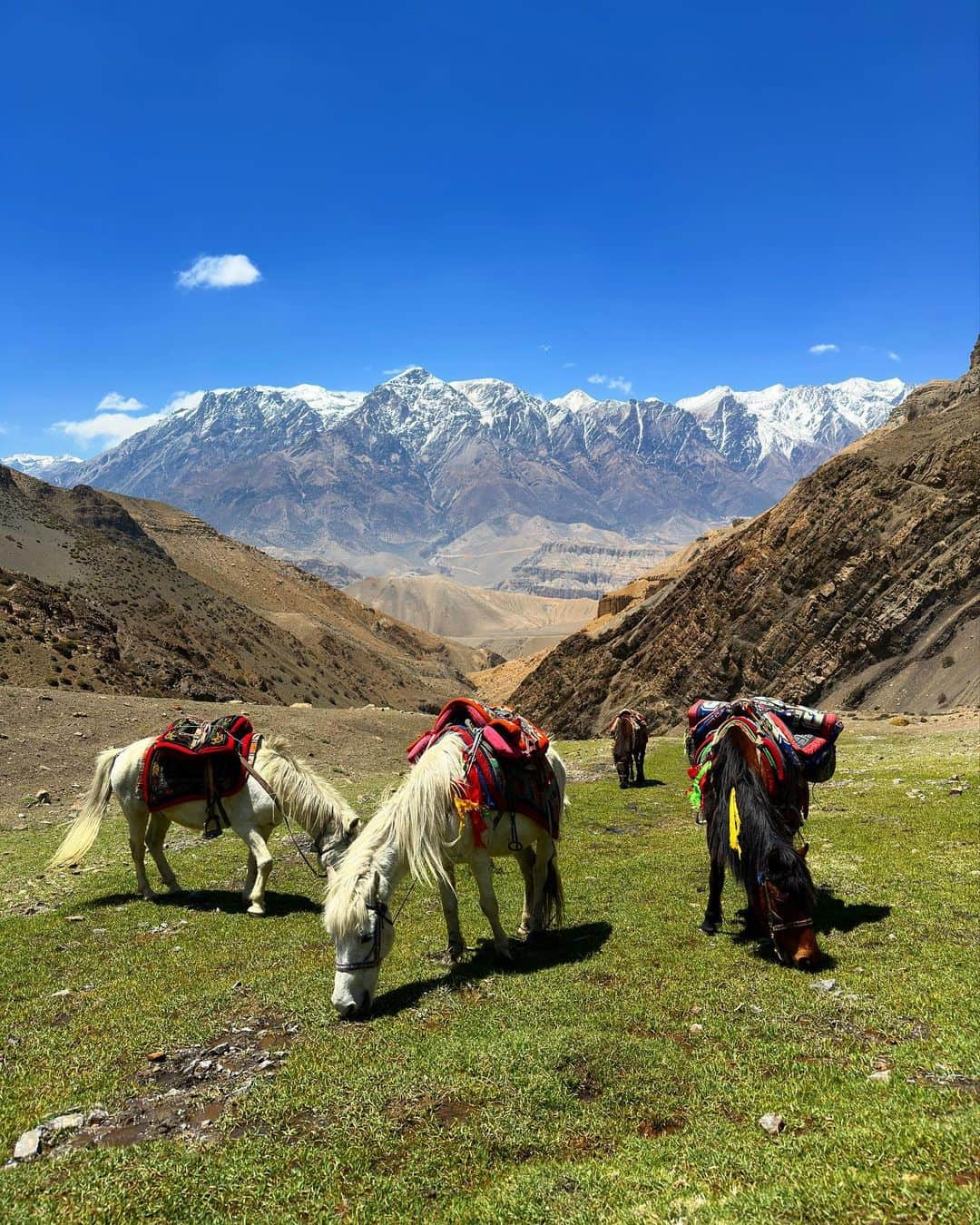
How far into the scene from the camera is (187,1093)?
5.54 meters

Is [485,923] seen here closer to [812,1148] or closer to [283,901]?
[283,901]

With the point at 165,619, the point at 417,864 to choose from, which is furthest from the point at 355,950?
the point at 165,619

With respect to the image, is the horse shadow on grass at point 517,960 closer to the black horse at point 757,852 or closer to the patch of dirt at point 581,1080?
the black horse at point 757,852

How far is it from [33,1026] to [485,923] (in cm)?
487

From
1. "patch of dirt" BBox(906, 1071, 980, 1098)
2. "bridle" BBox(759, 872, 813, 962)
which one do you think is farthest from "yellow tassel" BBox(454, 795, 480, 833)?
"patch of dirt" BBox(906, 1071, 980, 1098)

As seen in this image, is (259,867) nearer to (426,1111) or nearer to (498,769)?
(498,769)

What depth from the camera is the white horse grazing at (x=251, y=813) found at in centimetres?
978

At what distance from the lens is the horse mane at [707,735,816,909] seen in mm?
7008

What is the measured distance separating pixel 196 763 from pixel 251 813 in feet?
3.61

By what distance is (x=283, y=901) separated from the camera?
35.2 ft

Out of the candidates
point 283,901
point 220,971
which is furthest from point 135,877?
point 220,971

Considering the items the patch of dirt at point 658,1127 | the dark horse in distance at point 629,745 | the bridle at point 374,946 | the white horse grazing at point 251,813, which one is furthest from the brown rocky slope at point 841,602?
the patch of dirt at point 658,1127

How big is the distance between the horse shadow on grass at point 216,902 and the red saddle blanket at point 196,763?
1501 millimetres

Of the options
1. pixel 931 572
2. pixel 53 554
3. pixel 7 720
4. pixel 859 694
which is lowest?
pixel 859 694
